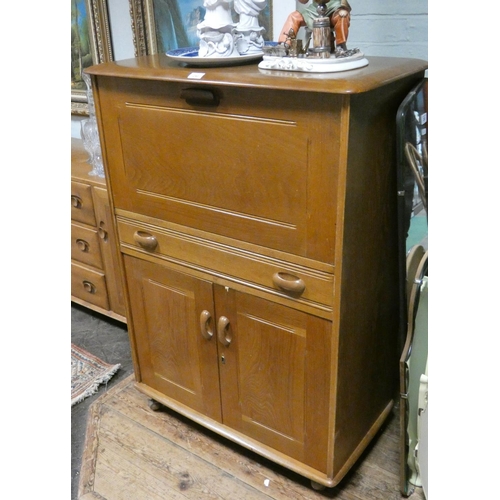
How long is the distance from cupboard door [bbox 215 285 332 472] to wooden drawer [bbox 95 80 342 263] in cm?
19

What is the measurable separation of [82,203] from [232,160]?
112 centimetres

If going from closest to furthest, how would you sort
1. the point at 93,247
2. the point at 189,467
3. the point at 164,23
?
the point at 189,467 < the point at 164,23 < the point at 93,247

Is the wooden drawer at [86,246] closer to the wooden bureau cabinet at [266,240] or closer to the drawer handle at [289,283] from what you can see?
the wooden bureau cabinet at [266,240]

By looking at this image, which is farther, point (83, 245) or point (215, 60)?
point (83, 245)

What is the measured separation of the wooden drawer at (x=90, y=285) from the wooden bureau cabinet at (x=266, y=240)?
0.62 metres

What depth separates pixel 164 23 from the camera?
1.95m

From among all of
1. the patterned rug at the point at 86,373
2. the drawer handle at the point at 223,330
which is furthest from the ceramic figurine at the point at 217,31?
the patterned rug at the point at 86,373

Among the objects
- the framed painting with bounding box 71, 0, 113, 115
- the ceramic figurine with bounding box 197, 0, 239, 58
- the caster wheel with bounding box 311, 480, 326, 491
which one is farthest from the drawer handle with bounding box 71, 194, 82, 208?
the caster wheel with bounding box 311, 480, 326, 491

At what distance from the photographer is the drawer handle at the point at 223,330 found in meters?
1.44

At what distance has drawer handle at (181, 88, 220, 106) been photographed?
3.91ft

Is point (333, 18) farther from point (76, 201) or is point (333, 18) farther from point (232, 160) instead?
point (76, 201)

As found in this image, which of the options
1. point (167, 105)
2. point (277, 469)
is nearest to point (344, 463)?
point (277, 469)

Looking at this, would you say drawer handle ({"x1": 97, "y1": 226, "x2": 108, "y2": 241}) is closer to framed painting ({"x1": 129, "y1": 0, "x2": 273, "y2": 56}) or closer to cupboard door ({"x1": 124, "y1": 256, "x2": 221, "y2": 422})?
cupboard door ({"x1": 124, "y1": 256, "x2": 221, "y2": 422})

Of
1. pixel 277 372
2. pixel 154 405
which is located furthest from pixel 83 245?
pixel 277 372
